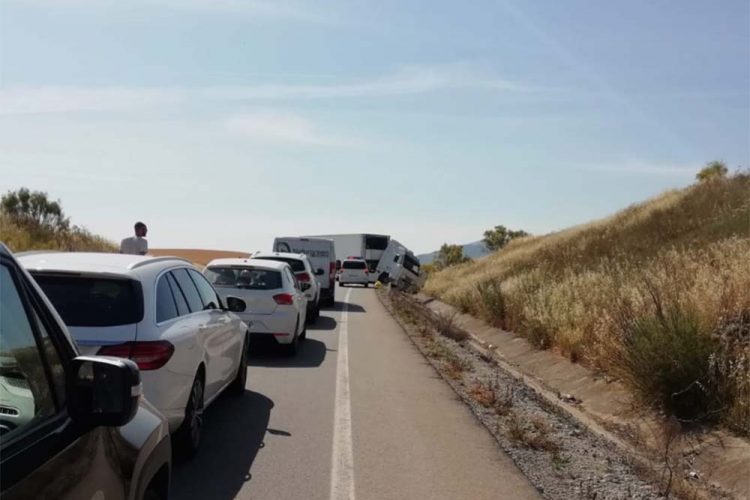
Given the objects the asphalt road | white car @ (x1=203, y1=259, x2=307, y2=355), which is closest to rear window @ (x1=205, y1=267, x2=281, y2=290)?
white car @ (x1=203, y1=259, x2=307, y2=355)

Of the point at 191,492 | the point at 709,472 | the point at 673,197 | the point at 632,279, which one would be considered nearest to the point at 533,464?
the point at 709,472

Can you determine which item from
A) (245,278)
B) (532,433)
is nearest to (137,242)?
(245,278)

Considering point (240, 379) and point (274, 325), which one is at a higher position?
point (274, 325)

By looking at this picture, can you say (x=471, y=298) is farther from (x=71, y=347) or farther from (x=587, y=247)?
(x=71, y=347)

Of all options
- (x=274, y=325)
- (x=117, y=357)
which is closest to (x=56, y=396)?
(x=117, y=357)

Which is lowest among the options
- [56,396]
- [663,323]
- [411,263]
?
[663,323]

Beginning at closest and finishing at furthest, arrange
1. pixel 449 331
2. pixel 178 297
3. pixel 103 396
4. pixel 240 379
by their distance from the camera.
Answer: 1. pixel 103 396
2. pixel 178 297
3. pixel 240 379
4. pixel 449 331

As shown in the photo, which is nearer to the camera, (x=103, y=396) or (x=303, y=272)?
(x=103, y=396)

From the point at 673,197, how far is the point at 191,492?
39323mm

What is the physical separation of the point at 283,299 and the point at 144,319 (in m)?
8.12

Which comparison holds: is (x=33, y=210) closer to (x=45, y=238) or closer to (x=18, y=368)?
(x=45, y=238)

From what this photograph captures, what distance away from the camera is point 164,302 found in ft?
23.6

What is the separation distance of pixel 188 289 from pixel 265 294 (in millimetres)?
6583

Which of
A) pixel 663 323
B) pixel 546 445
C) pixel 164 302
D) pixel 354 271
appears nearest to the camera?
pixel 164 302
